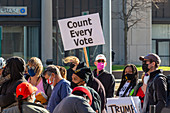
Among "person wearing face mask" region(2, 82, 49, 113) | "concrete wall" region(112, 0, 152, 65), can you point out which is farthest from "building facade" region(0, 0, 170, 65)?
"person wearing face mask" region(2, 82, 49, 113)

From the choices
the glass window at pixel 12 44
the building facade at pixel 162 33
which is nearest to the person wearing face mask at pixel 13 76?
the glass window at pixel 12 44

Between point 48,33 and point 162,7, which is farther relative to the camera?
point 162,7

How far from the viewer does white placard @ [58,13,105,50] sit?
10016 mm

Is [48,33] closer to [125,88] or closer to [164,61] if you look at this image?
[164,61]

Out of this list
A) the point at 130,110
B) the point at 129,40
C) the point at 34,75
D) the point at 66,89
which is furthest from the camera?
the point at 129,40

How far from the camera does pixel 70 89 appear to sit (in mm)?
6125

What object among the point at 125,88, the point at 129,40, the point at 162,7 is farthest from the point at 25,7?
the point at 125,88

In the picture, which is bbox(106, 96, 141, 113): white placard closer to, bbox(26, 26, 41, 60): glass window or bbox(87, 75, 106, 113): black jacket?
bbox(87, 75, 106, 113): black jacket

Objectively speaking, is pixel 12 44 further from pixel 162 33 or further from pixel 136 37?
pixel 162 33

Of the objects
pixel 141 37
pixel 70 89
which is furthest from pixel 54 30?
pixel 70 89

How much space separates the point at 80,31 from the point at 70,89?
4077 mm

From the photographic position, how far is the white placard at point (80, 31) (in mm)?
10016

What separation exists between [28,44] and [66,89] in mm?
27161

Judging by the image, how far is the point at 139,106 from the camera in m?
6.86
